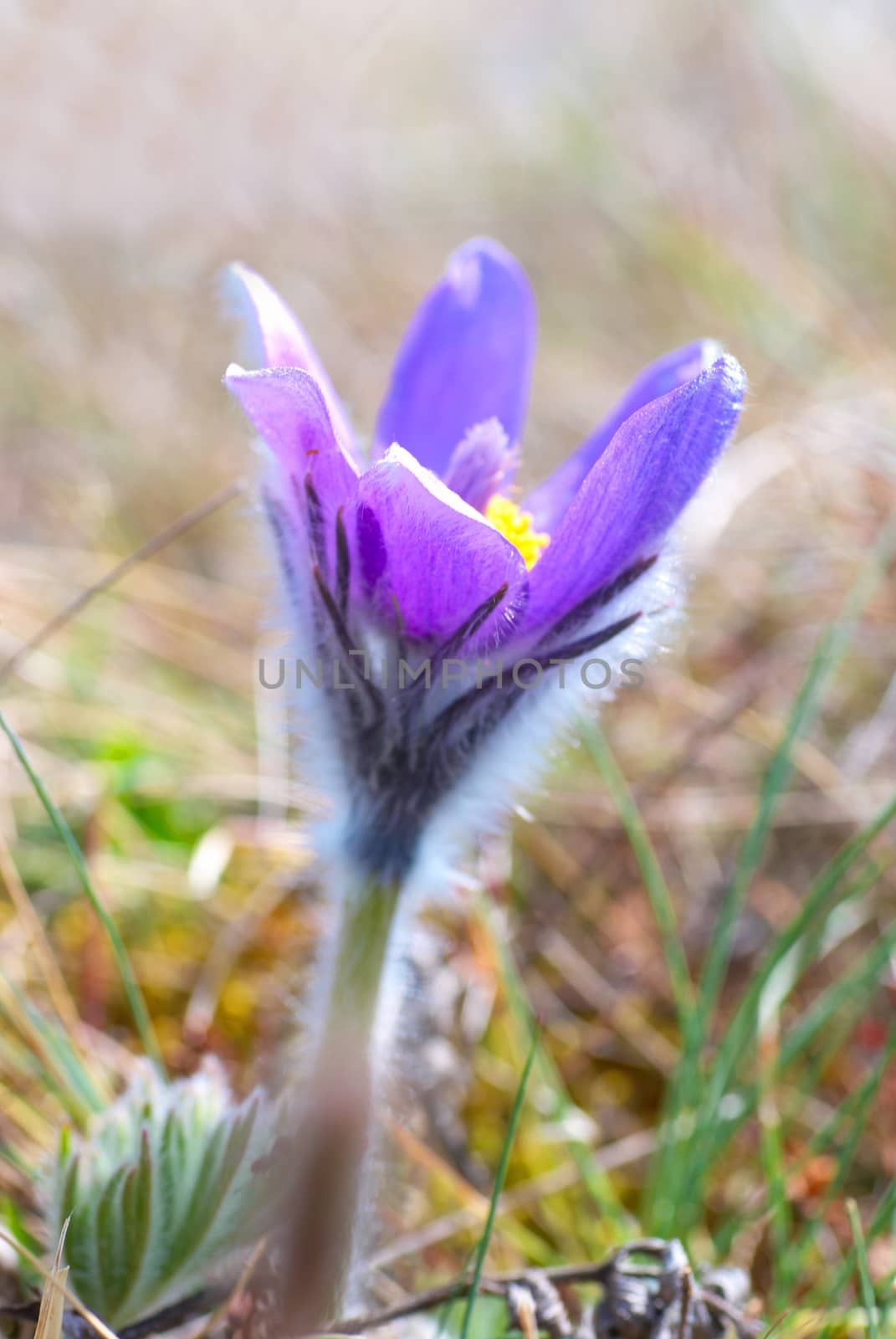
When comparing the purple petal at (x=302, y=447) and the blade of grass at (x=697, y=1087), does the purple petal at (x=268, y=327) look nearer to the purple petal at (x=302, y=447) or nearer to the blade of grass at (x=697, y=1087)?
the purple petal at (x=302, y=447)

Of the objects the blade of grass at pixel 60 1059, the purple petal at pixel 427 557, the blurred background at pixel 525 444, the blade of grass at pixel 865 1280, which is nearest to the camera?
the purple petal at pixel 427 557

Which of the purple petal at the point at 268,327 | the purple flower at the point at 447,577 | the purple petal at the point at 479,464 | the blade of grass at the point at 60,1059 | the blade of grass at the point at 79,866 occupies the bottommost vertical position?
the blade of grass at the point at 60,1059

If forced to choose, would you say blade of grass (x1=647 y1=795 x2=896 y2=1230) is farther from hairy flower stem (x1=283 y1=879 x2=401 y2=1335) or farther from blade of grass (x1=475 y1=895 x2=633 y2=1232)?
hairy flower stem (x1=283 y1=879 x2=401 y2=1335)

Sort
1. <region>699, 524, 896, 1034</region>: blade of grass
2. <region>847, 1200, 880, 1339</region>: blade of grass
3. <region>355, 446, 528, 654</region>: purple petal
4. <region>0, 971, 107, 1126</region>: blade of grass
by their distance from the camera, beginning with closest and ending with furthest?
<region>355, 446, 528, 654</region>: purple petal < <region>847, 1200, 880, 1339</region>: blade of grass < <region>0, 971, 107, 1126</region>: blade of grass < <region>699, 524, 896, 1034</region>: blade of grass

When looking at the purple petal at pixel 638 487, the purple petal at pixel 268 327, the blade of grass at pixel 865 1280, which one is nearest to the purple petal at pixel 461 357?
the purple petal at pixel 268 327

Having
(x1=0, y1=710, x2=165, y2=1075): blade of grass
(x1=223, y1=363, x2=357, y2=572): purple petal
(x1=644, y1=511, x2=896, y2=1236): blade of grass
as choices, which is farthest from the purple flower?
(x1=644, y1=511, x2=896, y2=1236): blade of grass

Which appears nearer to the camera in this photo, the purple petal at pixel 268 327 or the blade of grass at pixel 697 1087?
the purple petal at pixel 268 327

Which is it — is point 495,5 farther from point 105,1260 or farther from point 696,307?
point 105,1260

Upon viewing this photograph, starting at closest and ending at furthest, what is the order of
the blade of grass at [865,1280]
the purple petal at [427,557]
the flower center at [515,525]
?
1. the purple petal at [427,557]
2. the blade of grass at [865,1280]
3. the flower center at [515,525]

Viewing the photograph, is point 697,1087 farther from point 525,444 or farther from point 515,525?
point 525,444
